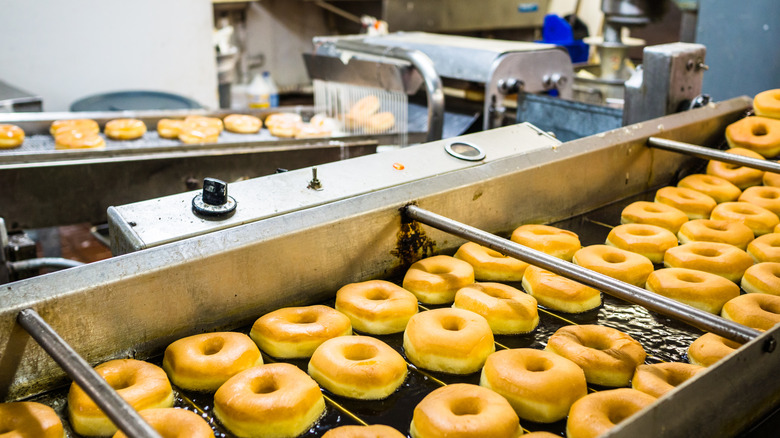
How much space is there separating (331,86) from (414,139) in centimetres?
67

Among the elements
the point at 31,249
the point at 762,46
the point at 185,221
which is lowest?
the point at 31,249

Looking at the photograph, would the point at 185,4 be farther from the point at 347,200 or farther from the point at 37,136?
the point at 347,200

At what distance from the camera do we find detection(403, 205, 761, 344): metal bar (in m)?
1.22

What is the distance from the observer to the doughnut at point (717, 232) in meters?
2.15

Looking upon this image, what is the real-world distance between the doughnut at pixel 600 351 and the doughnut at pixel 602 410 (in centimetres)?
12

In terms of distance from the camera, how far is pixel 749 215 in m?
2.31

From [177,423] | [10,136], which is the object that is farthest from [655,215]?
[10,136]

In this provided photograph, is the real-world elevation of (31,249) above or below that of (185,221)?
below

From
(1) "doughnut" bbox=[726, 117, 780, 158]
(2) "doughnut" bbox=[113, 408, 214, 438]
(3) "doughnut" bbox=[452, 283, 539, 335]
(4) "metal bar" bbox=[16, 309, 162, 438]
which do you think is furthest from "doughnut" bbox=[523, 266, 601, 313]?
(1) "doughnut" bbox=[726, 117, 780, 158]

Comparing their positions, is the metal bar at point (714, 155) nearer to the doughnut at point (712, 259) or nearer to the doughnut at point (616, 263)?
the doughnut at point (712, 259)

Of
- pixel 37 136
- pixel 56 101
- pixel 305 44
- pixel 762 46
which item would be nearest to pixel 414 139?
pixel 37 136

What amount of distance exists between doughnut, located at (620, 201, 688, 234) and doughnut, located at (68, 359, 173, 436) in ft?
5.58

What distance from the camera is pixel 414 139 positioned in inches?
138

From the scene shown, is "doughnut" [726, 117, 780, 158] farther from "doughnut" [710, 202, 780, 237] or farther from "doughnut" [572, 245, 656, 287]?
"doughnut" [572, 245, 656, 287]
